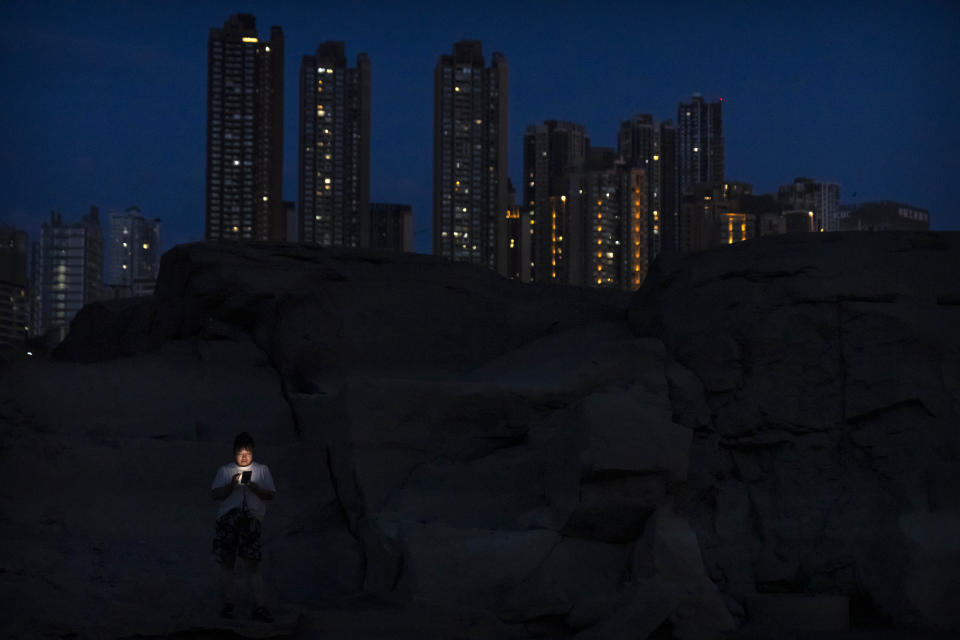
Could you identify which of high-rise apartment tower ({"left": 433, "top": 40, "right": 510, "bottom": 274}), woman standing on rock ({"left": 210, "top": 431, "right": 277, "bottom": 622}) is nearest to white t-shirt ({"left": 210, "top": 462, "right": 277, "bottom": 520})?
woman standing on rock ({"left": 210, "top": 431, "right": 277, "bottom": 622})

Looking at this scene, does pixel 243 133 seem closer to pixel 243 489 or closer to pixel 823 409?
pixel 823 409

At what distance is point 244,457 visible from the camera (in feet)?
26.1

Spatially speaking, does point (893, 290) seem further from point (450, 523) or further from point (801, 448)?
point (450, 523)

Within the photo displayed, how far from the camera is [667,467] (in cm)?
948

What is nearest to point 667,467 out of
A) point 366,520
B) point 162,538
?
point 366,520

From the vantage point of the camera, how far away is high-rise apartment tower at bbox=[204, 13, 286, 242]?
7862 centimetres

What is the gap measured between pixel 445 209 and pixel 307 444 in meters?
66.3

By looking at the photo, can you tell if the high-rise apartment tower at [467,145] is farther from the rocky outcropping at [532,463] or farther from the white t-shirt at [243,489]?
the white t-shirt at [243,489]

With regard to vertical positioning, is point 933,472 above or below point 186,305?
below

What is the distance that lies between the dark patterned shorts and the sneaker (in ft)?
1.29

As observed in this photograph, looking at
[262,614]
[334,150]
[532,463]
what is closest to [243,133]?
[334,150]

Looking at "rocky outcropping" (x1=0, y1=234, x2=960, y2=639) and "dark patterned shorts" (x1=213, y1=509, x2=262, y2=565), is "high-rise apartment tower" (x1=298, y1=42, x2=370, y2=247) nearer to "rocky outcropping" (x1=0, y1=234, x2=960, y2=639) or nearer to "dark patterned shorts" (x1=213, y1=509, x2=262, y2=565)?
"rocky outcropping" (x1=0, y1=234, x2=960, y2=639)

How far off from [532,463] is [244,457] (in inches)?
129

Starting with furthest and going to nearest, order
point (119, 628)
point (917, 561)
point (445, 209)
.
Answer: point (445, 209)
point (917, 561)
point (119, 628)
